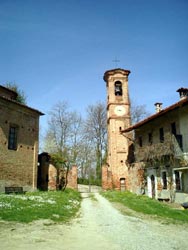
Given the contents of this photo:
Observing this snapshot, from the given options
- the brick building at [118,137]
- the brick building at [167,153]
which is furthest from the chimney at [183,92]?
the brick building at [118,137]

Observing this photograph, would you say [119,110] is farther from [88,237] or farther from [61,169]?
[88,237]

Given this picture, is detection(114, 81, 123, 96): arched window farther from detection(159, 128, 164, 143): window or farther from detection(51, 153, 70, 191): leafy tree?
detection(159, 128, 164, 143): window

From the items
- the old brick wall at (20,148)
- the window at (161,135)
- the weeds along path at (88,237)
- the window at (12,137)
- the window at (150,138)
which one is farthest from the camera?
the window at (150,138)

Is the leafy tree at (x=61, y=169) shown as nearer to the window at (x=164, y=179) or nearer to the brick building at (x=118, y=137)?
the brick building at (x=118, y=137)

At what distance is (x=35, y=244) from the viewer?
6387 mm

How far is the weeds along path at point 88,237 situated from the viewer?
6.35m

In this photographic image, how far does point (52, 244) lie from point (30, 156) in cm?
1858

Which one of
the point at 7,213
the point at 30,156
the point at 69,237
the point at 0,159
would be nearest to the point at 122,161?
the point at 30,156

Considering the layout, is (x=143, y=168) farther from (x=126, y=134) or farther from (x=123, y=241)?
(x=123, y=241)

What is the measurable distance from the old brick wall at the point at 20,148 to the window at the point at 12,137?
0.90ft

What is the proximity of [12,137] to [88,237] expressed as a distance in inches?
676

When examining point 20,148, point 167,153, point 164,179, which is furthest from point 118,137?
point 20,148

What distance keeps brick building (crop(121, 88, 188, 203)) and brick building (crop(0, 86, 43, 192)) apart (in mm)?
10662

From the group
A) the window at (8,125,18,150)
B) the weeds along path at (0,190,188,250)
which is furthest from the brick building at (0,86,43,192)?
the weeds along path at (0,190,188,250)
